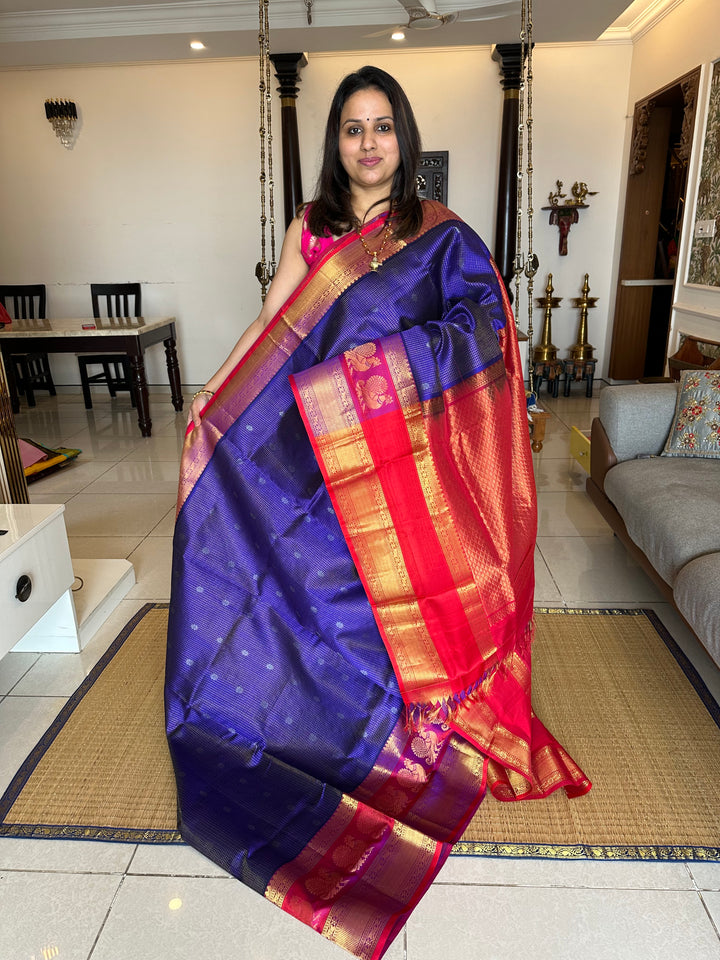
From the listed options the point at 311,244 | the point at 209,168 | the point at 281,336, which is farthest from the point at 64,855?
the point at 209,168

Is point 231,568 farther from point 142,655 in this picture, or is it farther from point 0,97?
point 0,97

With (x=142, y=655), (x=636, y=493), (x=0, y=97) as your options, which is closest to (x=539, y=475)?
(x=636, y=493)

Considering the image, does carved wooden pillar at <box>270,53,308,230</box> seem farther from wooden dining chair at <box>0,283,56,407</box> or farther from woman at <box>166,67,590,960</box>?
woman at <box>166,67,590,960</box>

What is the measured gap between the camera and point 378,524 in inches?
54.6

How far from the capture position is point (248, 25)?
171 inches

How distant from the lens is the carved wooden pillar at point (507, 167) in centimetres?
488

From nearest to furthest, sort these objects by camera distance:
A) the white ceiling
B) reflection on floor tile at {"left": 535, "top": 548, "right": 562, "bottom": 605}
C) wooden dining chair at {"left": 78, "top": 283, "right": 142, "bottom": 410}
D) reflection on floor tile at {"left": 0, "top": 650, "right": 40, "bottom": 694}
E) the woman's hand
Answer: the woman's hand → reflection on floor tile at {"left": 0, "top": 650, "right": 40, "bottom": 694} → reflection on floor tile at {"left": 535, "top": 548, "right": 562, "bottom": 605} → the white ceiling → wooden dining chair at {"left": 78, "top": 283, "right": 142, "bottom": 410}

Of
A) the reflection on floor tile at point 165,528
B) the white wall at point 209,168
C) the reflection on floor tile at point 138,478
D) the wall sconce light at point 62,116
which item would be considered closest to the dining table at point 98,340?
the reflection on floor tile at point 138,478

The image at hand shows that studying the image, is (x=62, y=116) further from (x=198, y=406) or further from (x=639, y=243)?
(x=198, y=406)

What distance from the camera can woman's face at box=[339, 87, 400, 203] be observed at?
1440 millimetres

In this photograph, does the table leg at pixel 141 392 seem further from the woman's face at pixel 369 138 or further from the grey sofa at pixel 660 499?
the woman's face at pixel 369 138

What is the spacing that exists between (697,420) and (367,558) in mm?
1664

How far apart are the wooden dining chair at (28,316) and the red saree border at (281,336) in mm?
4501

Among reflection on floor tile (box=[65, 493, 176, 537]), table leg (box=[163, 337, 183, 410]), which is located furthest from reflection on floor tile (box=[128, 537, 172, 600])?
table leg (box=[163, 337, 183, 410])
